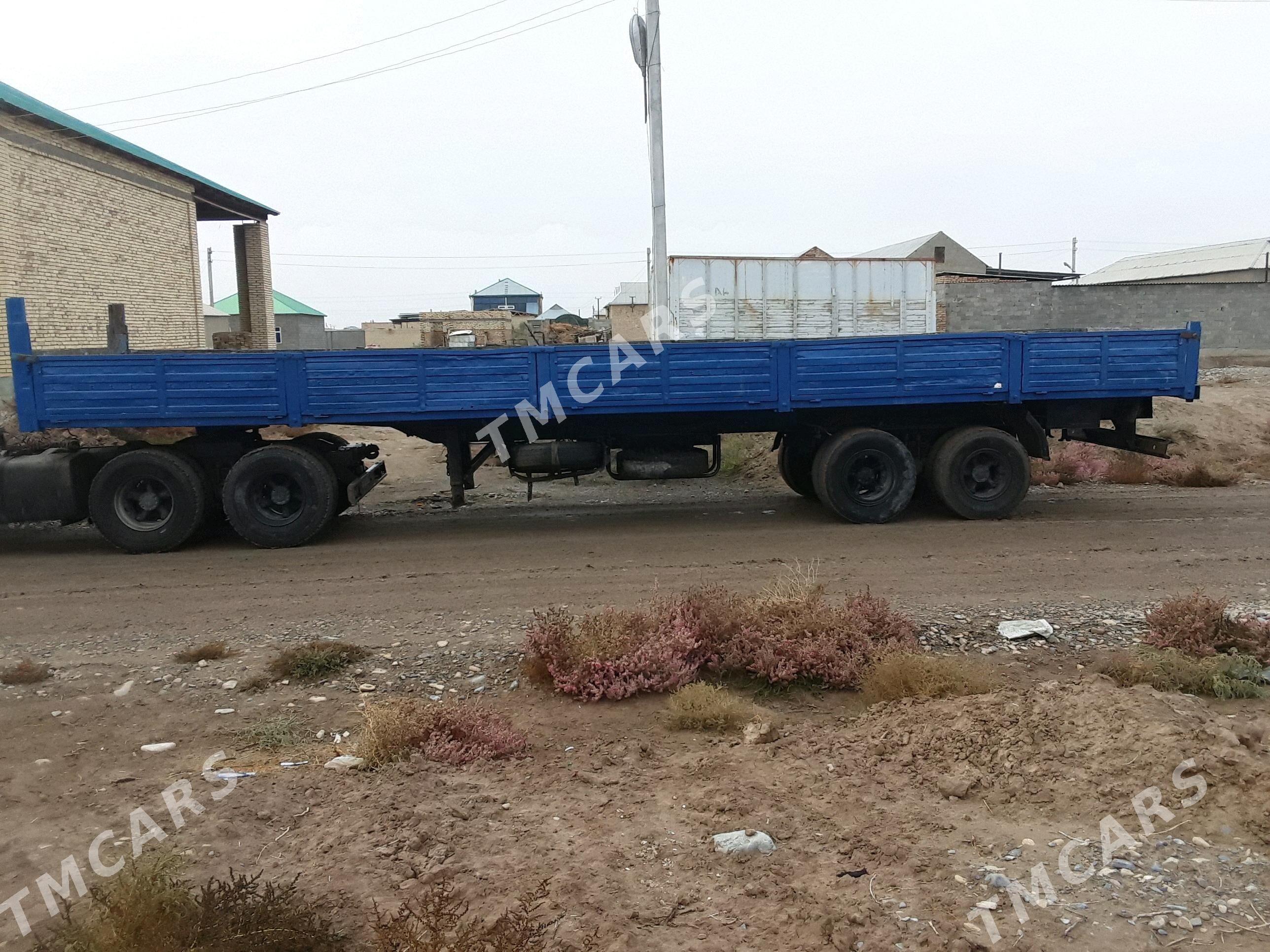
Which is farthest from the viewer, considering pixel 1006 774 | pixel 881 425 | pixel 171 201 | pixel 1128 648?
pixel 171 201

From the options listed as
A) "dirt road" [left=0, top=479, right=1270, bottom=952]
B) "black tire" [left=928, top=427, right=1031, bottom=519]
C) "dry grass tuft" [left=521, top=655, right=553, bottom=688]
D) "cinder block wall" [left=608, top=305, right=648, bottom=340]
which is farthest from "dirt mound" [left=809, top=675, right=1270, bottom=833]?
"cinder block wall" [left=608, top=305, right=648, bottom=340]

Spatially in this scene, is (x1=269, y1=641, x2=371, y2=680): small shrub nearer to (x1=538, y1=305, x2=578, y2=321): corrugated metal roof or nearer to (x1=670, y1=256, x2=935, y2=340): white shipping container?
(x1=670, y1=256, x2=935, y2=340): white shipping container

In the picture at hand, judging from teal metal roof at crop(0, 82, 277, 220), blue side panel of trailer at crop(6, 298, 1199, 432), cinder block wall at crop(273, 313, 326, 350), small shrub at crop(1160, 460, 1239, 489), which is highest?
teal metal roof at crop(0, 82, 277, 220)

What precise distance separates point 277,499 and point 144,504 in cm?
145

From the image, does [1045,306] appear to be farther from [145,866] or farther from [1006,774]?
[145,866]

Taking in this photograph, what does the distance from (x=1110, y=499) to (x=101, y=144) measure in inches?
869

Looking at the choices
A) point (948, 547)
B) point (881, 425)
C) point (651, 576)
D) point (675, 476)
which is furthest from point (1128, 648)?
point (675, 476)

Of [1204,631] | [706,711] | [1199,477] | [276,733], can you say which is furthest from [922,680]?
[1199,477]

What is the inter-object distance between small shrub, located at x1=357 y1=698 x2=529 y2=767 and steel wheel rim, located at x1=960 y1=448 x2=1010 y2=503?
7.77 m

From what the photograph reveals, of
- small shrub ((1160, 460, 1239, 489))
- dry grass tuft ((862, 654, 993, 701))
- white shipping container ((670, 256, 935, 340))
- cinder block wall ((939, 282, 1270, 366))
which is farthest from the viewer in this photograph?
cinder block wall ((939, 282, 1270, 366))

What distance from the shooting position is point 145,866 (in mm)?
3807

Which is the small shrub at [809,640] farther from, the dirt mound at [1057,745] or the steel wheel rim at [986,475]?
the steel wheel rim at [986,475]

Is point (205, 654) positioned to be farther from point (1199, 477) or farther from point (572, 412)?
point (1199, 477)

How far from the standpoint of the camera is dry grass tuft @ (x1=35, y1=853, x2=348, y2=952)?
3217 millimetres
